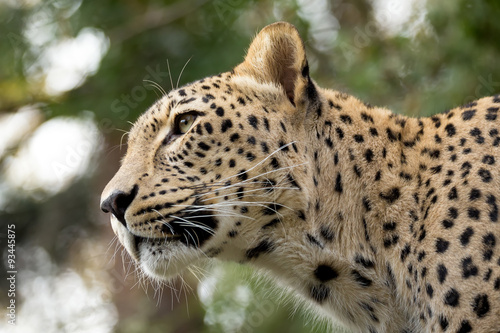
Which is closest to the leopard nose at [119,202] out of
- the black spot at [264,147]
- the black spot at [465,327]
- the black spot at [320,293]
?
the black spot at [264,147]

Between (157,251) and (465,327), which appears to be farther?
(157,251)

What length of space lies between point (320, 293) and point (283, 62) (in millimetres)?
2064

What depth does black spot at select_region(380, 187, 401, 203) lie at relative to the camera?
18.1 feet

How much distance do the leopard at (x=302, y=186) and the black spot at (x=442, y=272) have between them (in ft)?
0.54

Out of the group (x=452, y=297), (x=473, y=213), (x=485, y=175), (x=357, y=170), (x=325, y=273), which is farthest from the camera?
(x=325, y=273)

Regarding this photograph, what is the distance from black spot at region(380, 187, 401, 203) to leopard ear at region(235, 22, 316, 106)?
108 cm

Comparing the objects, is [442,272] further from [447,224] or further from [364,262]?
Answer: [364,262]

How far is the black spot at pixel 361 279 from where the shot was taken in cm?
564

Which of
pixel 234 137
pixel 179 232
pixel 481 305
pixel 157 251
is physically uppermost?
pixel 234 137

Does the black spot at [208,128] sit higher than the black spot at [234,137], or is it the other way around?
the black spot at [234,137]

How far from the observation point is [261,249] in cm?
586

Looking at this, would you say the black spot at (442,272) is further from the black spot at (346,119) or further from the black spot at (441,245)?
the black spot at (346,119)

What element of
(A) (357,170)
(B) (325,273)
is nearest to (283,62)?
(A) (357,170)

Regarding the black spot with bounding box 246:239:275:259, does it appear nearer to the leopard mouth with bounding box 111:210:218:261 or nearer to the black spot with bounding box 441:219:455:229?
the leopard mouth with bounding box 111:210:218:261
